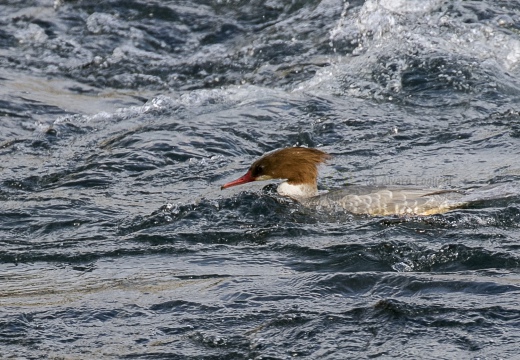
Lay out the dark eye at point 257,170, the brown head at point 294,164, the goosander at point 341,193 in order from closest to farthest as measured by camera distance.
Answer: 1. the goosander at point 341,193
2. the dark eye at point 257,170
3. the brown head at point 294,164

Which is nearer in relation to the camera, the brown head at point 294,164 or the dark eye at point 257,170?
the dark eye at point 257,170

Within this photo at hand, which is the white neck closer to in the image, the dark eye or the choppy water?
the choppy water

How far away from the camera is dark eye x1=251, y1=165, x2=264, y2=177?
A: 8.42 meters

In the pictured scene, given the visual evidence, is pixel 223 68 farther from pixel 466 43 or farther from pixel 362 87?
pixel 466 43

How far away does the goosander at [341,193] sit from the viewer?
782 cm

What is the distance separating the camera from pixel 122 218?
7676 millimetres

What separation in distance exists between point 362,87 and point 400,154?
1.87 m

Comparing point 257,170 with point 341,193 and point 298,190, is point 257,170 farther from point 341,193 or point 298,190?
point 341,193

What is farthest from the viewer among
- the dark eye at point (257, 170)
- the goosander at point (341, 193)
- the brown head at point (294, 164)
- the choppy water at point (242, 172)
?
the brown head at point (294, 164)

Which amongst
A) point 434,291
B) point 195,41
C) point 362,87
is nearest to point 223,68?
point 195,41

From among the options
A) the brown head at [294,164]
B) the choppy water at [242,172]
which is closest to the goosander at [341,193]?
the brown head at [294,164]

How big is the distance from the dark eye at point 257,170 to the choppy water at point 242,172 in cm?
21

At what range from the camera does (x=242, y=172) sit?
909 cm

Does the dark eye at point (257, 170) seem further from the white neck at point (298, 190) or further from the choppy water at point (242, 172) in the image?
the white neck at point (298, 190)
